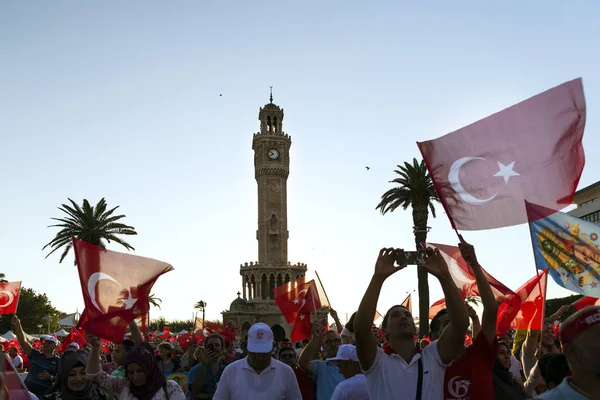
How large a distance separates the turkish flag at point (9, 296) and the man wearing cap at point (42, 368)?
8157mm

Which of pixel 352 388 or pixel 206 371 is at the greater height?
pixel 206 371

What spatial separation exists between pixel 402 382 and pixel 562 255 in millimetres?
5208

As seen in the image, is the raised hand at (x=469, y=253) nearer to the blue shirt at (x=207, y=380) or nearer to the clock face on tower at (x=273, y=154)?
the blue shirt at (x=207, y=380)

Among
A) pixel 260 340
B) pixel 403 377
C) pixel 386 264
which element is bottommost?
pixel 403 377

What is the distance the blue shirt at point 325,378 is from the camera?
283 inches

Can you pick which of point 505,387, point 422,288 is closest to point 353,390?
point 505,387

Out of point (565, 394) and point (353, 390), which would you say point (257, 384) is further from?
point (565, 394)

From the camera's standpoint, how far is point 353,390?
208 inches

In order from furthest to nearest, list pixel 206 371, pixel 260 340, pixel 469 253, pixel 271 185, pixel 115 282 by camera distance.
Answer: pixel 271 185 < pixel 115 282 < pixel 206 371 < pixel 260 340 < pixel 469 253

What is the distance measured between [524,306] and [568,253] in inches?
35.2

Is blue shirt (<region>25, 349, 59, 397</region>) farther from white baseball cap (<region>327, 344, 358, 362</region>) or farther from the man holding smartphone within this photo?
white baseball cap (<region>327, 344, 358, 362</region>)

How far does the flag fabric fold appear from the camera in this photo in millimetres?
8516

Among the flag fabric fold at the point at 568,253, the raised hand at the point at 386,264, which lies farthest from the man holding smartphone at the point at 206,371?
the flag fabric fold at the point at 568,253

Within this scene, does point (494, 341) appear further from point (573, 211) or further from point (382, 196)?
point (573, 211)
